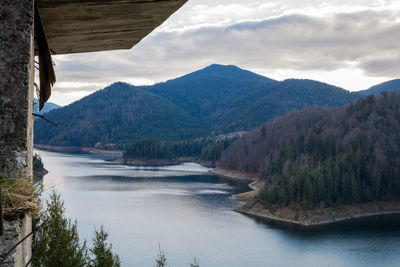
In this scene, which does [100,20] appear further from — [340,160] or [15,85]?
[340,160]

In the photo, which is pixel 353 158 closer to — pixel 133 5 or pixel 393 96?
pixel 393 96

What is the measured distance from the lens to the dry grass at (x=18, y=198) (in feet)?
7.85

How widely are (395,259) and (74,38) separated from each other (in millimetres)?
43302

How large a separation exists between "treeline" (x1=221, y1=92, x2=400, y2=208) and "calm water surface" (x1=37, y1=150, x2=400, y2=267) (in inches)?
→ 421

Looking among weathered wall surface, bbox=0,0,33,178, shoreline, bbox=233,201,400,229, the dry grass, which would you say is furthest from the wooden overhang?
shoreline, bbox=233,201,400,229

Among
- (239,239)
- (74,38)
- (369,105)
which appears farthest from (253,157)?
(74,38)

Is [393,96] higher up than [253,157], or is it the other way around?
[393,96]

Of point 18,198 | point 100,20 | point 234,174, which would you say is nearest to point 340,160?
point 234,174

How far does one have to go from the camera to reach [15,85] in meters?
2.49

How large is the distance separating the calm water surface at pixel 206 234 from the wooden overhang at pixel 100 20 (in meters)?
32.0

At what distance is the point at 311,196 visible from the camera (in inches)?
2559

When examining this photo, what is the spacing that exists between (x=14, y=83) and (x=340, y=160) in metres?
78.9

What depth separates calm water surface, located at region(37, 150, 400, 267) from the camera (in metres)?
38.2

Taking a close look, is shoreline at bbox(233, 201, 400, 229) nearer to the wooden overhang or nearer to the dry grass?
the wooden overhang
